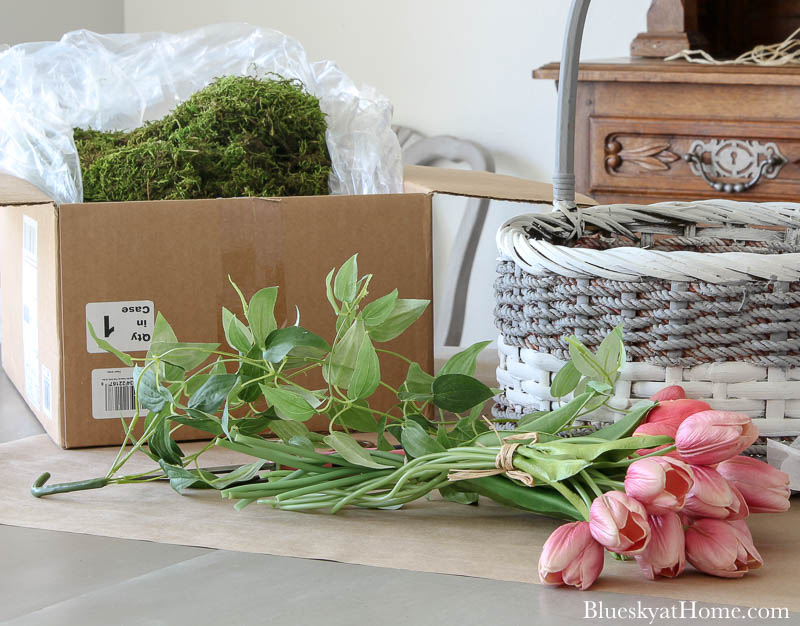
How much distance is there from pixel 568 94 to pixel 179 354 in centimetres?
38

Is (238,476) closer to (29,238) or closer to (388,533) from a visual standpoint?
(388,533)

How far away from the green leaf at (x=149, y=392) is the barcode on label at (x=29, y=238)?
0.89ft

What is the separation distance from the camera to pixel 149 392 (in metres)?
0.64

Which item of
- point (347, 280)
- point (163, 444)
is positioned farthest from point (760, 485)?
point (163, 444)

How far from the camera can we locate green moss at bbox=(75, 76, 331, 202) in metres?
0.84

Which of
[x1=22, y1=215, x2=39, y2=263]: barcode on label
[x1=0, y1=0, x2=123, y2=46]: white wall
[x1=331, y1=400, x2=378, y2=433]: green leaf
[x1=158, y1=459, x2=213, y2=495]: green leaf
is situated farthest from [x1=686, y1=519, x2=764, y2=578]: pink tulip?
[x1=0, y1=0, x2=123, y2=46]: white wall

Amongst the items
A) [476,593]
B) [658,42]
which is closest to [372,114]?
[476,593]

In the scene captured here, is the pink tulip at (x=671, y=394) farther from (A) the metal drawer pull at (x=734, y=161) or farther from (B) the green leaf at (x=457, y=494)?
(A) the metal drawer pull at (x=734, y=161)

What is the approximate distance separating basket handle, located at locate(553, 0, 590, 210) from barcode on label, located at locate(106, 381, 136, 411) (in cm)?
39

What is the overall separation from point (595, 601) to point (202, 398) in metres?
0.26

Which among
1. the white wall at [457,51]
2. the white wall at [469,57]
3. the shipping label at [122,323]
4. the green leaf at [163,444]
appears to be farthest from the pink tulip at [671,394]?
the white wall at [469,57]

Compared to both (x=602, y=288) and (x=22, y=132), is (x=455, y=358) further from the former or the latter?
(x=22, y=132)

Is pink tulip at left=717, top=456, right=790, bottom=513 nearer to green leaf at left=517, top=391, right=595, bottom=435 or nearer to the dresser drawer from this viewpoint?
green leaf at left=517, top=391, right=595, bottom=435

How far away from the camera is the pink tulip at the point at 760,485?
0.55 metres
